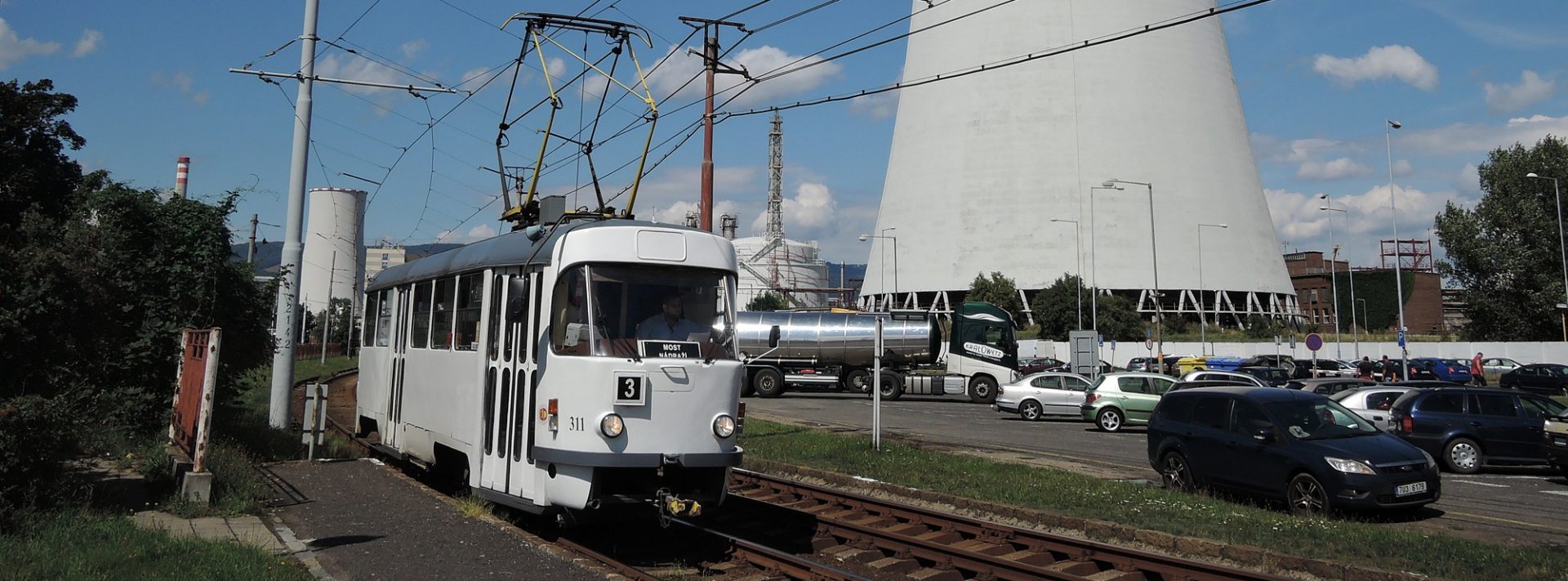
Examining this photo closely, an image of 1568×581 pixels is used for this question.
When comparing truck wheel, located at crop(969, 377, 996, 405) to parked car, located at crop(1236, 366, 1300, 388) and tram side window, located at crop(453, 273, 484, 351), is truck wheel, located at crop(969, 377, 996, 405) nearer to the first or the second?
parked car, located at crop(1236, 366, 1300, 388)

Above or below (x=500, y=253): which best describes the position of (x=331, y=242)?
above

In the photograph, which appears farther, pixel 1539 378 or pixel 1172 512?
pixel 1539 378

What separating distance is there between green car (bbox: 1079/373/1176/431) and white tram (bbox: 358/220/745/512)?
60.9ft

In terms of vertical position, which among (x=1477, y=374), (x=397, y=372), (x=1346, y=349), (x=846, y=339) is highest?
(x=1346, y=349)

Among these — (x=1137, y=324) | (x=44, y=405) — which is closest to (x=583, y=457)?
(x=44, y=405)

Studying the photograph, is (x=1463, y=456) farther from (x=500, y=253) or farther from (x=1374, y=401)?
(x=500, y=253)

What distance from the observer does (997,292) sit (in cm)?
7194

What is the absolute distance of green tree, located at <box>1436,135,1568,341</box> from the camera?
62344mm

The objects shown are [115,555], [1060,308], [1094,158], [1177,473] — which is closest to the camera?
[115,555]

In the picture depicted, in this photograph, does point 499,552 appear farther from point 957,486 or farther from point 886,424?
point 886,424

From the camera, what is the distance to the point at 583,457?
29.2 ft

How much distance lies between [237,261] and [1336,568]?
15.6 metres

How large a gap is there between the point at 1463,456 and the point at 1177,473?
673 centimetres

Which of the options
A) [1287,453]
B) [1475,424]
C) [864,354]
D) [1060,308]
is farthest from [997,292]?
[1287,453]
